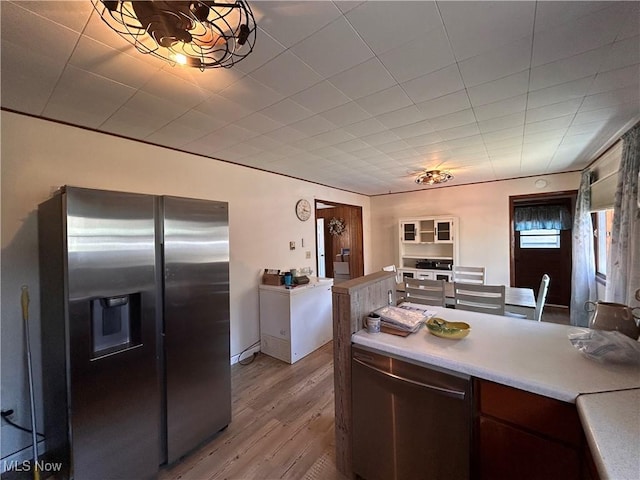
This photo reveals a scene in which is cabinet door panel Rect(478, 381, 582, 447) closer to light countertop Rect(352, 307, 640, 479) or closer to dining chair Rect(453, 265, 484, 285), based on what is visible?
light countertop Rect(352, 307, 640, 479)

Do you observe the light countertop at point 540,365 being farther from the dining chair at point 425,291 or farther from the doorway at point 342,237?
the doorway at point 342,237

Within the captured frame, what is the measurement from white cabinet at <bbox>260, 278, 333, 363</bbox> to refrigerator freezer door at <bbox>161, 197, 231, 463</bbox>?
3.55ft

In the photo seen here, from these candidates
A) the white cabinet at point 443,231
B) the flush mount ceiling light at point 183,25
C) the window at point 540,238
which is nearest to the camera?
the flush mount ceiling light at point 183,25

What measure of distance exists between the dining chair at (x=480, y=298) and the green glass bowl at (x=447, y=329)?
1.31 metres

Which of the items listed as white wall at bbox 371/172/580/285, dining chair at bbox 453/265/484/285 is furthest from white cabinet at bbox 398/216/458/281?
dining chair at bbox 453/265/484/285

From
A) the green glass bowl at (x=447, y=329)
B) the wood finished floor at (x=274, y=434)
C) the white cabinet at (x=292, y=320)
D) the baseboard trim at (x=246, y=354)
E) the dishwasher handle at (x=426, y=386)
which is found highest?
the green glass bowl at (x=447, y=329)

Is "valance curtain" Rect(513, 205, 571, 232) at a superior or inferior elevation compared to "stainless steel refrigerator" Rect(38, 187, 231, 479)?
superior

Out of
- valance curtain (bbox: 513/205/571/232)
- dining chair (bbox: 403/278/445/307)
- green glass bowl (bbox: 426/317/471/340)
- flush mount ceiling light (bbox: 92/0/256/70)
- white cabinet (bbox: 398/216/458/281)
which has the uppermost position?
flush mount ceiling light (bbox: 92/0/256/70)

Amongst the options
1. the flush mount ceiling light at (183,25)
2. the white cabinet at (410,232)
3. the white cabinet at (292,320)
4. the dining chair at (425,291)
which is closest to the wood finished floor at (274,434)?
the white cabinet at (292,320)

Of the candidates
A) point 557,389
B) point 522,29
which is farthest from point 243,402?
point 522,29

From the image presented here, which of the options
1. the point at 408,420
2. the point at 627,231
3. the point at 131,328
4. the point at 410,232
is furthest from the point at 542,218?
the point at 131,328

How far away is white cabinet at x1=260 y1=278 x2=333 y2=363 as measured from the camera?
309 cm

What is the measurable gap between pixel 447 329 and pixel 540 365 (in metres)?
0.41

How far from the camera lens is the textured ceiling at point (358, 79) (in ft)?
3.64
